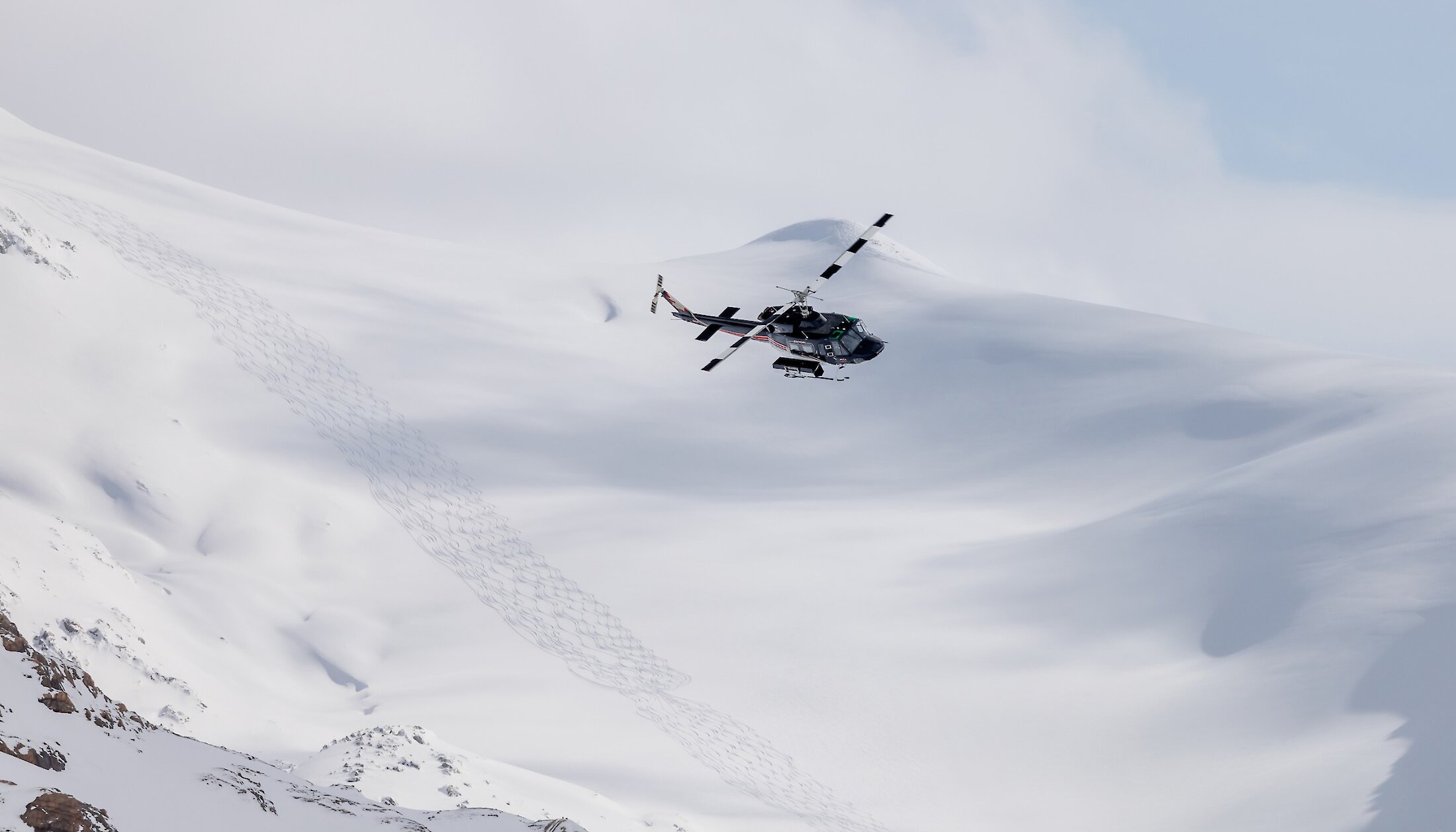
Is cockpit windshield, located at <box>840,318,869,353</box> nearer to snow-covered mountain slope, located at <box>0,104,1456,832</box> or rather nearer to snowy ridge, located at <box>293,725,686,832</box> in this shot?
snowy ridge, located at <box>293,725,686,832</box>

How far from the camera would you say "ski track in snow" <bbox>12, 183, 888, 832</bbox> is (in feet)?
223

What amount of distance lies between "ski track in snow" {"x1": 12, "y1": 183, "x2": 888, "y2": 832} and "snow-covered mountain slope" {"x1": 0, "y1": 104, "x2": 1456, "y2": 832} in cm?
45

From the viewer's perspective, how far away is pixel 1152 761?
67125mm

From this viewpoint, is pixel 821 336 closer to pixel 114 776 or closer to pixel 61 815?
pixel 114 776

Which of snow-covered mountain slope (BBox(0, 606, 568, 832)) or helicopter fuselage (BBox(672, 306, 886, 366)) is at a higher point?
helicopter fuselage (BBox(672, 306, 886, 366))

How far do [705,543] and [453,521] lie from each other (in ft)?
77.6

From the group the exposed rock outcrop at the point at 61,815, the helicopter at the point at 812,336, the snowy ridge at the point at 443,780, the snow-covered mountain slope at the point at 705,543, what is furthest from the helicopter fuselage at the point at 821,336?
the exposed rock outcrop at the point at 61,815

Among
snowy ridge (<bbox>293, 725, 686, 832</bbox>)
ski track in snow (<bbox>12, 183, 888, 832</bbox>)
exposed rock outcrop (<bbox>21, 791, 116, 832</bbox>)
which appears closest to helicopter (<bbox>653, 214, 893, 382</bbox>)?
snowy ridge (<bbox>293, 725, 686, 832</bbox>)

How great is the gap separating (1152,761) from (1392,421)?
60.9 m

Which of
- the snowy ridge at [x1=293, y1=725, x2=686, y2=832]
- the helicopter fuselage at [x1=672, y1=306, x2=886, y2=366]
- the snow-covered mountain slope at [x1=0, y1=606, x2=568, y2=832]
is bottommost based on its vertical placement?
the snow-covered mountain slope at [x1=0, y1=606, x2=568, y2=832]

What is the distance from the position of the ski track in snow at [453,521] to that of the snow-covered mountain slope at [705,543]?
1.48 ft

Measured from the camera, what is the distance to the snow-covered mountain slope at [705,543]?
65.9 meters

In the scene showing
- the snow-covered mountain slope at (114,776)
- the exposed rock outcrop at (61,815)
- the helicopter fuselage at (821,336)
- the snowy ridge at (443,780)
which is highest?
the helicopter fuselage at (821,336)

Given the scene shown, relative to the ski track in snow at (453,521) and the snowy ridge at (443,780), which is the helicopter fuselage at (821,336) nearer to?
the snowy ridge at (443,780)
